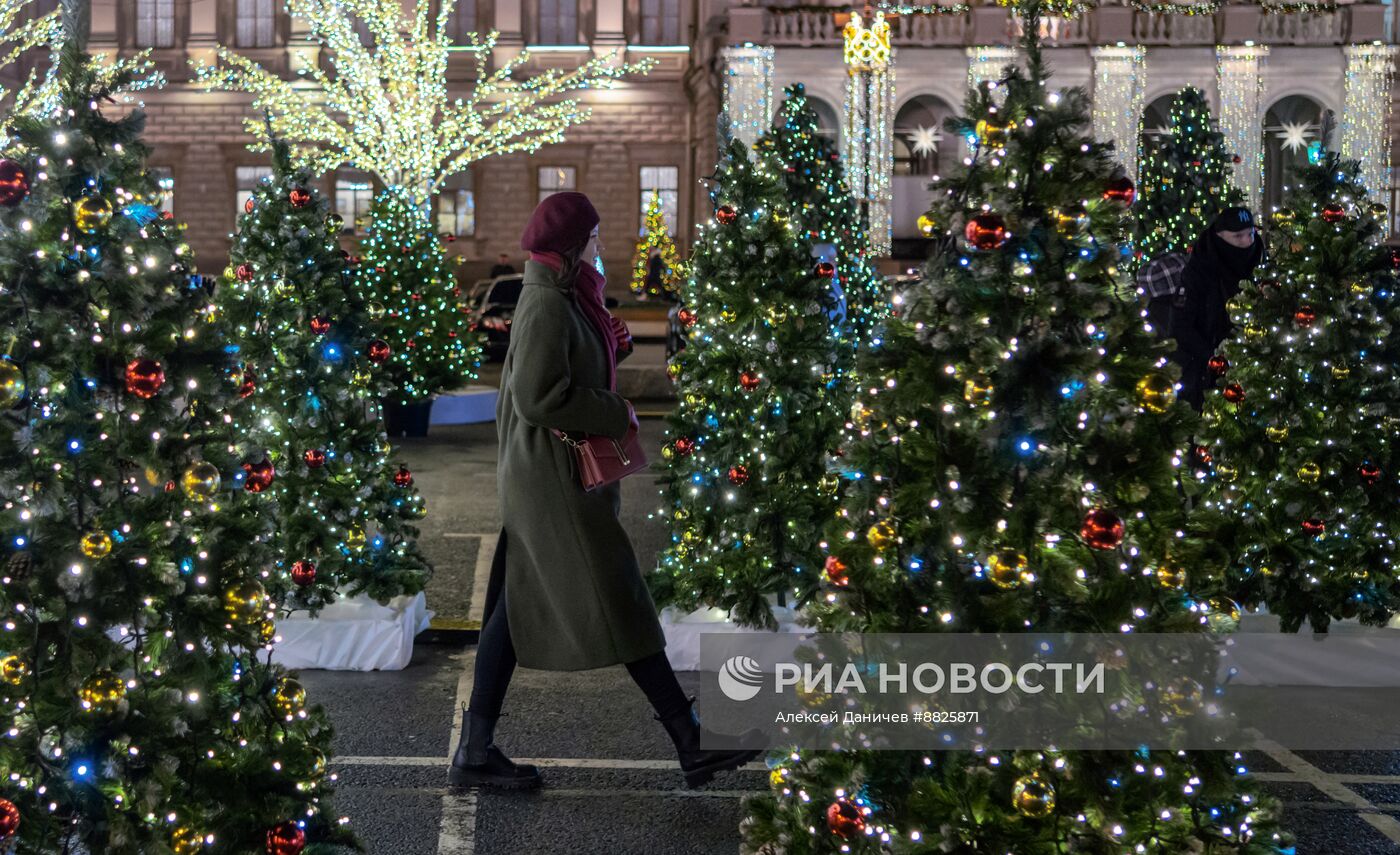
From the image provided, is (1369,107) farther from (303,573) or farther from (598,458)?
(598,458)

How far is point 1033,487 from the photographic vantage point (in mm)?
3711

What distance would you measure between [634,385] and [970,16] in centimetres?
1928

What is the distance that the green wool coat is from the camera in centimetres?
512

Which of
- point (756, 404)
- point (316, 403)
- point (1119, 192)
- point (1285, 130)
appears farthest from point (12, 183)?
point (1285, 130)

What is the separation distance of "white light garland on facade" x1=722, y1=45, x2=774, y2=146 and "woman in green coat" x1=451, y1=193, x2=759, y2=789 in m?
31.5

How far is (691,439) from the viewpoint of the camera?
782 cm

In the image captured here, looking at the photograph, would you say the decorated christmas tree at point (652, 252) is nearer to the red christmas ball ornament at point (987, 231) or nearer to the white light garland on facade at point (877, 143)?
the white light garland on facade at point (877, 143)

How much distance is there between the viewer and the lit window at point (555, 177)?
42125mm

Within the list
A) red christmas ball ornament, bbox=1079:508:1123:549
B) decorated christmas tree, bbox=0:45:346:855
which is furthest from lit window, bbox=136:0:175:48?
red christmas ball ornament, bbox=1079:508:1123:549

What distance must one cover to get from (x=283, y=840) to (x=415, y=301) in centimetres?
1382

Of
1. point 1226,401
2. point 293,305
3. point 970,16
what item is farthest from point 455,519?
point 970,16

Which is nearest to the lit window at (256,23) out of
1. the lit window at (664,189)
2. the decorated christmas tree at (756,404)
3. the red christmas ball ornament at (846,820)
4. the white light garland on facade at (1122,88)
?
the lit window at (664,189)

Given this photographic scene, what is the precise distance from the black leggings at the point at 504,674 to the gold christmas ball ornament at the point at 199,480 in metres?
1.54

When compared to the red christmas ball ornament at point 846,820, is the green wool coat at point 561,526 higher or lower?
higher
